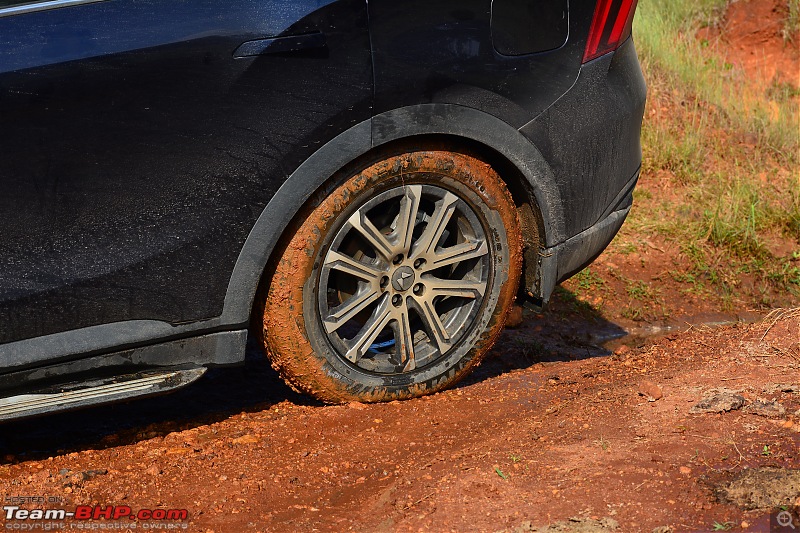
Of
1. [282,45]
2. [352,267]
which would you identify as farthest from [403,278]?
[282,45]

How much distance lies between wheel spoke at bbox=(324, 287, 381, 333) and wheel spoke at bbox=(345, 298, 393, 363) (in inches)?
2.1

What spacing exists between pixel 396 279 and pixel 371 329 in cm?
20

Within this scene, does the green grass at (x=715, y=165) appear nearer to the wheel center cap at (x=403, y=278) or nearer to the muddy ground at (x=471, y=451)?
the muddy ground at (x=471, y=451)

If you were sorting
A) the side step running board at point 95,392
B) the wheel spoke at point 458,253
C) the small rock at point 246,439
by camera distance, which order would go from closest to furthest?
the side step running board at point 95,392 < the small rock at point 246,439 < the wheel spoke at point 458,253

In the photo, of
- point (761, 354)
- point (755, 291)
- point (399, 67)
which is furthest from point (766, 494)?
point (755, 291)

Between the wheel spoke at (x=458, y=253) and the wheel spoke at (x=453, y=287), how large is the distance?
63 mm

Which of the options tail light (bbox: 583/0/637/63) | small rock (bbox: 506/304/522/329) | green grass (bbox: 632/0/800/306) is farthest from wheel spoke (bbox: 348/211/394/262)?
green grass (bbox: 632/0/800/306)

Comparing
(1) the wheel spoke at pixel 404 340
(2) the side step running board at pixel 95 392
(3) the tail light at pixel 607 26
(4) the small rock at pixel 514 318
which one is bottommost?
(4) the small rock at pixel 514 318

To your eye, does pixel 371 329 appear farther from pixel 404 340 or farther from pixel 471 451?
pixel 471 451

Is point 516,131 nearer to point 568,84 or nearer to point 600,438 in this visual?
point 568,84

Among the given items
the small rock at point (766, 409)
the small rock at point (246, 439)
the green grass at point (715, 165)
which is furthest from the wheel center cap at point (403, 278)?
the green grass at point (715, 165)

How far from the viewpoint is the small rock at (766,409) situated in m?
3.28

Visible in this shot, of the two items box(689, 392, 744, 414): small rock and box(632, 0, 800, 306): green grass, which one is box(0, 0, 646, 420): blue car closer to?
box(689, 392, 744, 414): small rock

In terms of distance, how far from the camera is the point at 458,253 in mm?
3641
